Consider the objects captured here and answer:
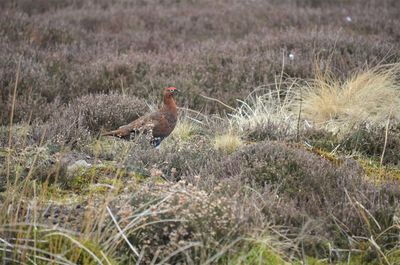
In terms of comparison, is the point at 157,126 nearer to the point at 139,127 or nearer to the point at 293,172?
the point at 139,127

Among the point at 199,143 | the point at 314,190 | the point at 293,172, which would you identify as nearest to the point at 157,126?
the point at 199,143

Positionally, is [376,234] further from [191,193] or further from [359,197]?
[191,193]

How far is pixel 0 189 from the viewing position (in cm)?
417

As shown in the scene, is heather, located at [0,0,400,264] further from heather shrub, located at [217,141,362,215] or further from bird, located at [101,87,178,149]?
bird, located at [101,87,178,149]

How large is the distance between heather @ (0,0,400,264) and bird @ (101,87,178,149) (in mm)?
194

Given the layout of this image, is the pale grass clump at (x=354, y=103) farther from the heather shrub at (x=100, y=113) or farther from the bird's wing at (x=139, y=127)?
the heather shrub at (x=100, y=113)

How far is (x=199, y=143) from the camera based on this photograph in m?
5.25

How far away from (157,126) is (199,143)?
52cm

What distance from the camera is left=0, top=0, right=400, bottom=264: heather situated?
3262 mm

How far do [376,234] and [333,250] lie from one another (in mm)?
345

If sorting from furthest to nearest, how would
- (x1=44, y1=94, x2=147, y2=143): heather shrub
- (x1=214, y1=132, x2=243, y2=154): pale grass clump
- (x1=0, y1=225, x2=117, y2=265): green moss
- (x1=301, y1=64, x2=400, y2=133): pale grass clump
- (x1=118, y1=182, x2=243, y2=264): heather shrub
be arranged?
1. (x1=301, y1=64, x2=400, y2=133): pale grass clump
2. (x1=44, y1=94, x2=147, y2=143): heather shrub
3. (x1=214, y1=132, x2=243, y2=154): pale grass clump
4. (x1=118, y1=182, x2=243, y2=264): heather shrub
5. (x1=0, y1=225, x2=117, y2=265): green moss

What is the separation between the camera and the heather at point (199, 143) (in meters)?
3.26

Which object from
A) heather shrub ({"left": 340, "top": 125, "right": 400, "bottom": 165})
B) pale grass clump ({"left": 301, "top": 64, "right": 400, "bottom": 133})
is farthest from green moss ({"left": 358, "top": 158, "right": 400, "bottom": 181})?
pale grass clump ({"left": 301, "top": 64, "right": 400, "bottom": 133})

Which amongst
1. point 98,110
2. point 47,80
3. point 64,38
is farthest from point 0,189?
point 64,38
